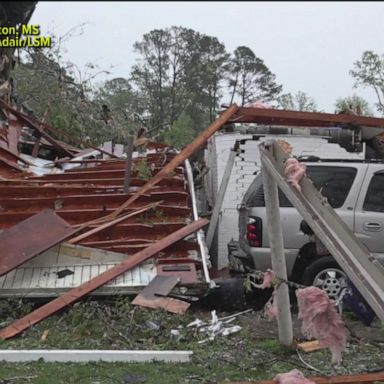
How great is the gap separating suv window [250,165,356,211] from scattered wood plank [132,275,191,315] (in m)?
1.62

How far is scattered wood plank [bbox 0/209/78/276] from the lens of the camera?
6.78 m

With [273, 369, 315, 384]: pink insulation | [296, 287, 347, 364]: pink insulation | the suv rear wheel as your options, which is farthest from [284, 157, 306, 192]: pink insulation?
the suv rear wheel

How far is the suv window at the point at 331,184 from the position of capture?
760 cm

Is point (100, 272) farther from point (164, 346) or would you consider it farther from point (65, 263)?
point (164, 346)

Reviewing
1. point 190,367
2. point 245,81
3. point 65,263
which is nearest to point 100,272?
point 65,263

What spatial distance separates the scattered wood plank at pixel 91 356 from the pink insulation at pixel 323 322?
127 cm

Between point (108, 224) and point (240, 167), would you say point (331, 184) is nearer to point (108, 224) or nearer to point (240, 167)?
point (108, 224)

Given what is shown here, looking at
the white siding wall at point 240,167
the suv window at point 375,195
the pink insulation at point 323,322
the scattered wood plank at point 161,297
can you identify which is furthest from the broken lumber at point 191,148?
the white siding wall at point 240,167

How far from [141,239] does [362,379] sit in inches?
161

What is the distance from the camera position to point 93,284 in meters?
6.73

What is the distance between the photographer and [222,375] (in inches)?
191

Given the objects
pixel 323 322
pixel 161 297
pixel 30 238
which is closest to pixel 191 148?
pixel 161 297

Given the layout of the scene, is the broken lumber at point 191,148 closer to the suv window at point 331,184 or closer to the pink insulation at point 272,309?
the suv window at point 331,184

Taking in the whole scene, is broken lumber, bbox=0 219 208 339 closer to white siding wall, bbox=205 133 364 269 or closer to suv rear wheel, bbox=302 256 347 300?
suv rear wheel, bbox=302 256 347 300
